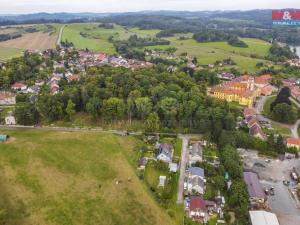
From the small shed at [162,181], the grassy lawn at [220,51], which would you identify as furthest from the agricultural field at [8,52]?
the small shed at [162,181]

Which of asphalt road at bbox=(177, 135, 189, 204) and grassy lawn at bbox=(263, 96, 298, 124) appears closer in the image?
asphalt road at bbox=(177, 135, 189, 204)

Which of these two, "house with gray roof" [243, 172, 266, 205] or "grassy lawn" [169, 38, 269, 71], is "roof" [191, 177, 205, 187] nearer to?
"house with gray roof" [243, 172, 266, 205]

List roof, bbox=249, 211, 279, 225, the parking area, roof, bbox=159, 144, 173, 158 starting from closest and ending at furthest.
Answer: roof, bbox=249, 211, 279, 225 → the parking area → roof, bbox=159, 144, 173, 158

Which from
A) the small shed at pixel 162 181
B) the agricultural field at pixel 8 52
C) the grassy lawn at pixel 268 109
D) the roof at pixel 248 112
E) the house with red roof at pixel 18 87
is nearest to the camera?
the small shed at pixel 162 181

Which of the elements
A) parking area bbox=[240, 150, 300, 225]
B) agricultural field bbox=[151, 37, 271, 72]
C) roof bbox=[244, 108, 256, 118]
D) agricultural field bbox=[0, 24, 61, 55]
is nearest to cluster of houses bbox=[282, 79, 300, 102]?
roof bbox=[244, 108, 256, 118]

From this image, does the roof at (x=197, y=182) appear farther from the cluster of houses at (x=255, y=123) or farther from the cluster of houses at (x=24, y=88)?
the cluster of houses at (x=24, y=88)

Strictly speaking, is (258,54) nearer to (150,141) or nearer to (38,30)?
(150,141)

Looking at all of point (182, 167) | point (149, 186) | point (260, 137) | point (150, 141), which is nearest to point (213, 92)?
point (260, 137)
